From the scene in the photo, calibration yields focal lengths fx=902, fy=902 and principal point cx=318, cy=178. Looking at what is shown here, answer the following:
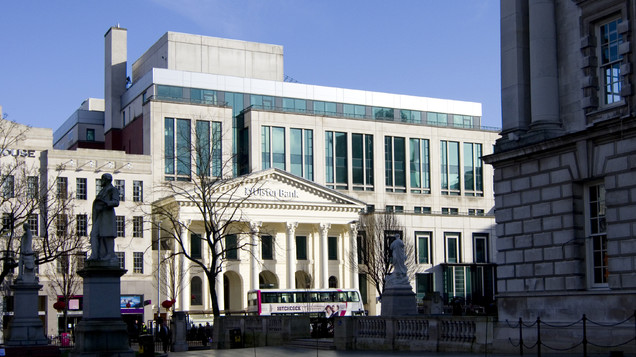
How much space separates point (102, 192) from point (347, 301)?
6058cm

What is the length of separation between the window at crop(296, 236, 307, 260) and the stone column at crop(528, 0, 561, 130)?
223 feet

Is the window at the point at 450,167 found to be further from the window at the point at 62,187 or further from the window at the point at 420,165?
the window at the point at 62,187

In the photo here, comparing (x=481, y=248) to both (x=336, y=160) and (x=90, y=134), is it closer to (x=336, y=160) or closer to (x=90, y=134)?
(x=336, y=160)

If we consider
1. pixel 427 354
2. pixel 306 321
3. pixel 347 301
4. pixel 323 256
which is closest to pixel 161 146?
pixel 323 256

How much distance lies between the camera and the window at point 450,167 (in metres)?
107

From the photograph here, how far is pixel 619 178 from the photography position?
953 inches

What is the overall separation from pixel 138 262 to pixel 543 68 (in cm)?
6113

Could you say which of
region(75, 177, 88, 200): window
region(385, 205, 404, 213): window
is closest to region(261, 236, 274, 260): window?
region(385, 205, 404, 213): window

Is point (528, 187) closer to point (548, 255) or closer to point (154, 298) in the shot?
point (548, 255)

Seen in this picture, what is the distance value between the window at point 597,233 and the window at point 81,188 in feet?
204

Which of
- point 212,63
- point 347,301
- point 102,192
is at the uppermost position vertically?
point 212,63

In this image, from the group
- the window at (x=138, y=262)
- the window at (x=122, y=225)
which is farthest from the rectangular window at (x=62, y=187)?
the window at (x=138, y=262)

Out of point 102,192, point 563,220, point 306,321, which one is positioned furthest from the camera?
point 306,321

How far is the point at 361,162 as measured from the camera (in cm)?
10212
